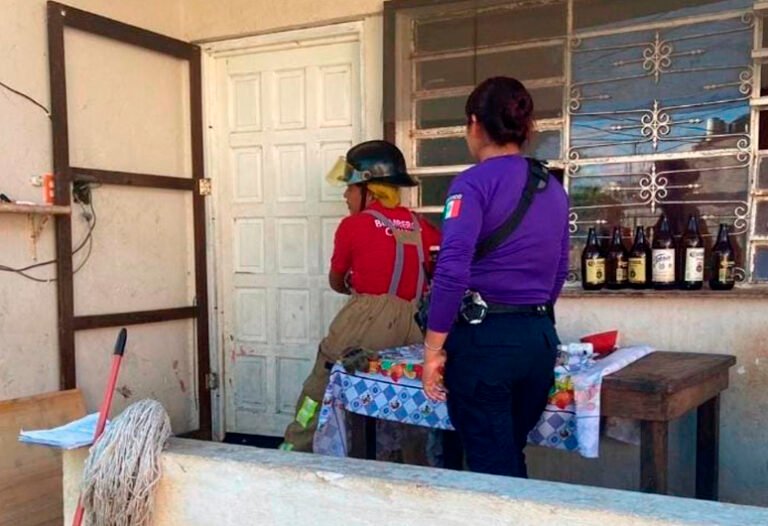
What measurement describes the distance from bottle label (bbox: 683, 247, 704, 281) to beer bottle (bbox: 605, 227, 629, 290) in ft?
0.92

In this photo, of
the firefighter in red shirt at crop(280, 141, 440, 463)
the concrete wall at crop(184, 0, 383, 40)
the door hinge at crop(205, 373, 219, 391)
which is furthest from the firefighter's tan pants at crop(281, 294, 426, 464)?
the concrete wall at crop(184, 0, 383, 40)

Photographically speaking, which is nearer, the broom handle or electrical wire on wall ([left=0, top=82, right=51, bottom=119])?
the broom handle

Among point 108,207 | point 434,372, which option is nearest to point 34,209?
point 108,207

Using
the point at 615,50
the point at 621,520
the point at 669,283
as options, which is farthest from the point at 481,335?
the point at 615,50

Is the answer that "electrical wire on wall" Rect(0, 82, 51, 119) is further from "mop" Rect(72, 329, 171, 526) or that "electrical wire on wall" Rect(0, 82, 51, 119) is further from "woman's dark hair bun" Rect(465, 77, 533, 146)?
"woman's dark hair bun" Rect(465, 77, 533, 146)

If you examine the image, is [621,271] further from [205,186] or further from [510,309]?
[205,186]

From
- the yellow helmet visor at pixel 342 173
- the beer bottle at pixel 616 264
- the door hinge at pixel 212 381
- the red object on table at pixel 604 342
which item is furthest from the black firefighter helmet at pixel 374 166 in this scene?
the door hinge at pixel 212 381

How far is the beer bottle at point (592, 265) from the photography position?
12.1 feet

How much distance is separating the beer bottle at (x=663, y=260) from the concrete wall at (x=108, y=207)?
9.23ft

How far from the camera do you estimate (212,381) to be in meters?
5.00

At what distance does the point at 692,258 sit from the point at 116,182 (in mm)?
3049

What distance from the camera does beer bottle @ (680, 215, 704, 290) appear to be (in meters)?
3.45

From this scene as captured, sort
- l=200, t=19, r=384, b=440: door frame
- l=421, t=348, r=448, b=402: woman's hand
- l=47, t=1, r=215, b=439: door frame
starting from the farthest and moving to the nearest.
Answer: l=200, t=19, r=384, b=440: door frame → l=47, t=1, r=215, b=439: door frame → l=421, t=348, r=448, b=402: woman's hand

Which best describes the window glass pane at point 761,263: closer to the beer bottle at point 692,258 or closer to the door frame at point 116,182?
the beer bottle at point 692,258
